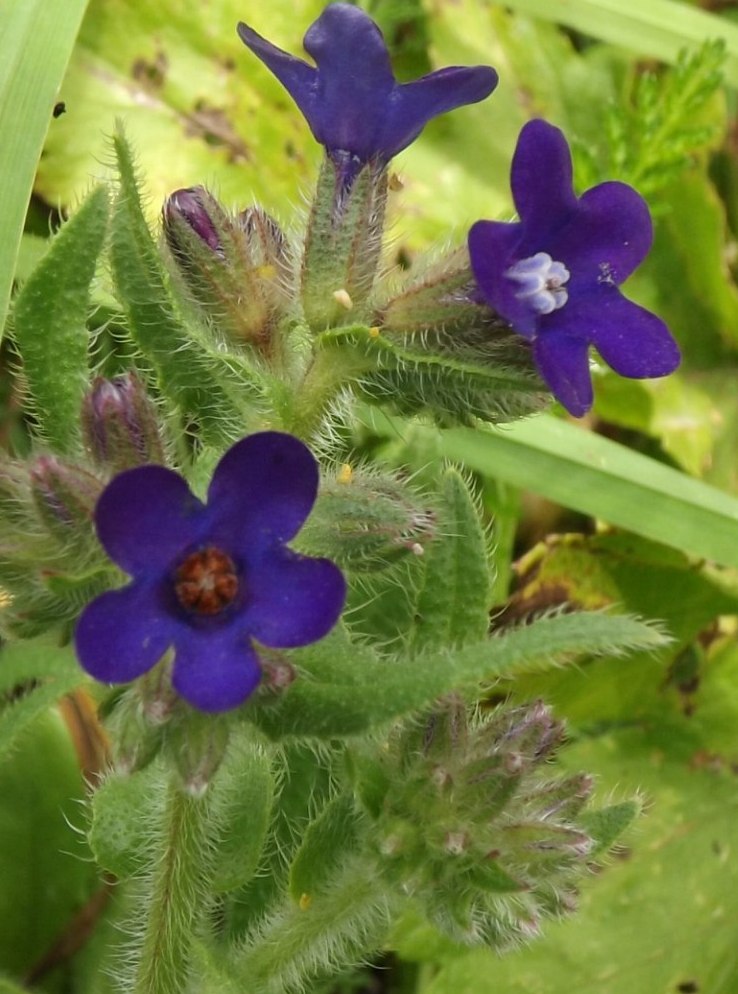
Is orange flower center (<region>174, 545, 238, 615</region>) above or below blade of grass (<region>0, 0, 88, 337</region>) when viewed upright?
below

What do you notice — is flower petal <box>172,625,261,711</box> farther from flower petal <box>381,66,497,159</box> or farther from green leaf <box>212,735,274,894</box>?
flower petal <box>381,66,497,159</box>

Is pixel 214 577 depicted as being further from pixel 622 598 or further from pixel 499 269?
pixel 622 598

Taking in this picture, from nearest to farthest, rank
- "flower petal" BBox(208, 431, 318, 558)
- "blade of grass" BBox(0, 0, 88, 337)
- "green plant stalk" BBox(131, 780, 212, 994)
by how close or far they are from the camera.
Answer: "flower petal" BBox(208, 431, 318, 558), "green plant stalk" BBox(131, 780, 212, 994), "blade of grass" BBox(0, 0, 88, 337)

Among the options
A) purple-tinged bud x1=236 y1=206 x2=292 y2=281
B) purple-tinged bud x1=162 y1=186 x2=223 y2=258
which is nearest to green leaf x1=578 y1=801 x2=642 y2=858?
purple-tinged bud x1=236 y1=206 x2=292 y2=281

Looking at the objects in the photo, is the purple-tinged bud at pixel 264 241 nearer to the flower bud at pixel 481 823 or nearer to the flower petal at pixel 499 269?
the flower petal at pixel 499 269

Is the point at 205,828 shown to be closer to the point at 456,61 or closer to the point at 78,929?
the point at 78,929

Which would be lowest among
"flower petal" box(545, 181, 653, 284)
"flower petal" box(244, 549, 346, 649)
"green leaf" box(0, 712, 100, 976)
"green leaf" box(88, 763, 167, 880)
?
"green leaf" box(0, 712, 100, 976)

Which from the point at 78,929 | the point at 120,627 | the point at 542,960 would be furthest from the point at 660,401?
the point at 120,627

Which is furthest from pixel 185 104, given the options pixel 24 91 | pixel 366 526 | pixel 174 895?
pixel 174 895
